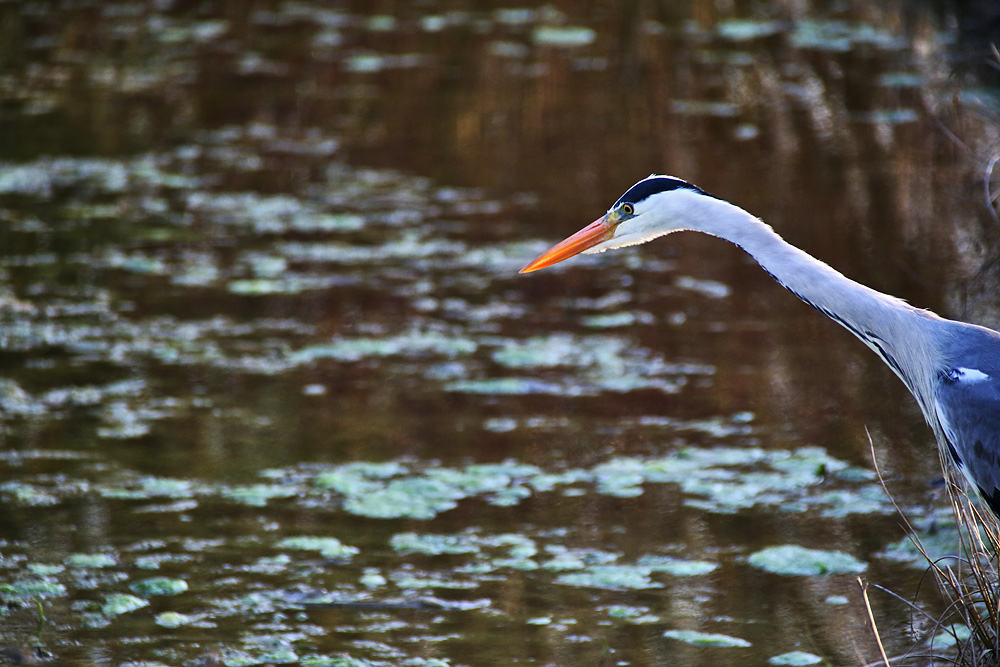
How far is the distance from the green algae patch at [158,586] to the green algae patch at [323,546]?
420mm

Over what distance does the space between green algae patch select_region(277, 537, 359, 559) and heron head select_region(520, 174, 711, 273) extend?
130 cm

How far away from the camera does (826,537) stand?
482 cm

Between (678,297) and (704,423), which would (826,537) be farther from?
(678,297)

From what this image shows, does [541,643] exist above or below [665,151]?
below

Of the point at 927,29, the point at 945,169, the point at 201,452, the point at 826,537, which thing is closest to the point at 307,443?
the point at 201,452

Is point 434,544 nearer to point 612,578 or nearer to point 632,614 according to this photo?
point 612,578

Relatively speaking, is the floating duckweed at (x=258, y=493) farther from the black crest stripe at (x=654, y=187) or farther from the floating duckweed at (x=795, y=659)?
the floating duckweed at (x=795, y=659)

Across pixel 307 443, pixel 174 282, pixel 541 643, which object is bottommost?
pixel 541 643

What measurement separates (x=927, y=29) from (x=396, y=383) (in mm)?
7351

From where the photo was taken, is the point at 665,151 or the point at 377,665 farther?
the point at 665,151

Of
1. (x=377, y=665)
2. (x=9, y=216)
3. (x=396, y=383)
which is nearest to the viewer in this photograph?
(x=377, y=665)

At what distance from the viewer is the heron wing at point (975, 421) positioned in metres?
3.58

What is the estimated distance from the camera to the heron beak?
4.29 metres

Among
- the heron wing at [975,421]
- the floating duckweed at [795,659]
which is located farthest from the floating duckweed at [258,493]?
the heron wing at [975,421]
